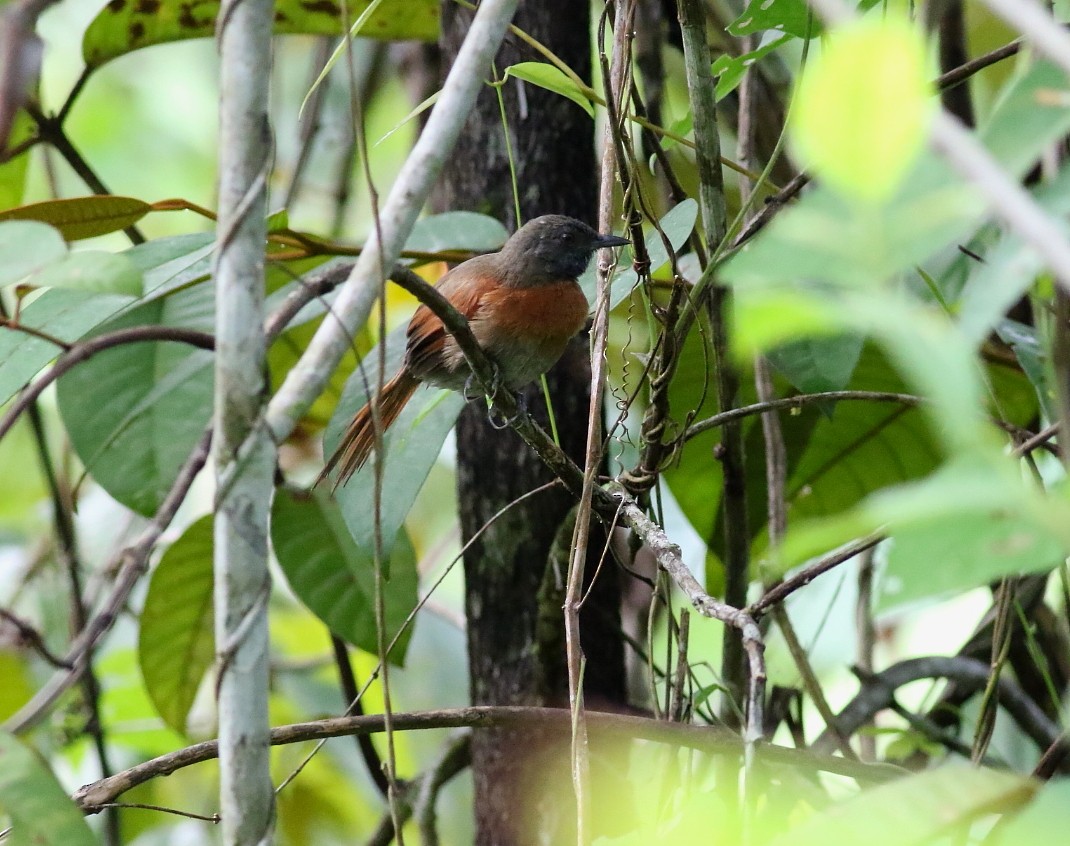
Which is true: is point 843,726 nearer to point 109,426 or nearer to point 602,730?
point 602,730

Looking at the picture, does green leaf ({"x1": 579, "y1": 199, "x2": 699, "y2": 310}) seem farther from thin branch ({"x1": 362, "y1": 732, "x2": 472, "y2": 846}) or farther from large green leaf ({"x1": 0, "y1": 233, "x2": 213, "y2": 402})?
thin branch ({"x1": 362, "y1": 732, "x2": 472, "y2": 846})

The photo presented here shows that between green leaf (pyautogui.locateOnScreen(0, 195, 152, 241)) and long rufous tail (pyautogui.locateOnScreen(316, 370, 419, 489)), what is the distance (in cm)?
50

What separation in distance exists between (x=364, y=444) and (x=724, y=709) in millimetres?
849

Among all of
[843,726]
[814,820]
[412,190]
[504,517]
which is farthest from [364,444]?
[814,820]

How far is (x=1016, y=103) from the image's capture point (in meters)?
0.74

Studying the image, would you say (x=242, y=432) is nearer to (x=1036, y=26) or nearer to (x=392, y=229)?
(x=392, y=229)

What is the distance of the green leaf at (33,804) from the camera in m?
0.92

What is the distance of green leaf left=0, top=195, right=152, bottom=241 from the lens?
1.79 metres

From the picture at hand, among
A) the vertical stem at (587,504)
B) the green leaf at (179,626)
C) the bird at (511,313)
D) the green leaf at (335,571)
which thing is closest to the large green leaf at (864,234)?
the vertical stem at (587,504)

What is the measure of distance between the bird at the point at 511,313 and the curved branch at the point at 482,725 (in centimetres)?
78

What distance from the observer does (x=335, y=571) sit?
7.55ft

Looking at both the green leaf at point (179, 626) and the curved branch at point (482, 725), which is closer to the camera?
the curved branch at point (482, 725)

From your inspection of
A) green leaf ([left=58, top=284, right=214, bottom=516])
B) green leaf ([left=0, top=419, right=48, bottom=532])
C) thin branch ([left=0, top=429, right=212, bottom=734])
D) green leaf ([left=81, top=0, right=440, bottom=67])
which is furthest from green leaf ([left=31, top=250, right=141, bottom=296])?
green leaf ([left=0, top=419, right=48, bottom=532])

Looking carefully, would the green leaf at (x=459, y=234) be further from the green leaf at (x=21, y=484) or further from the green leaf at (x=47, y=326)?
the green leaf at (x=21, y=484)
